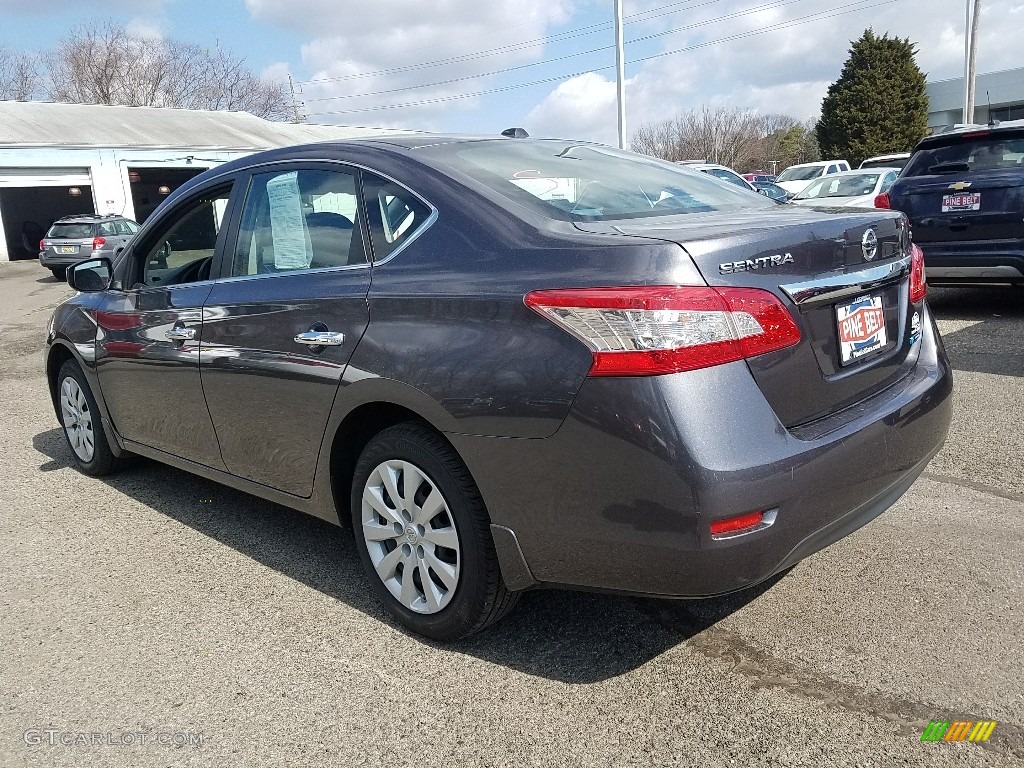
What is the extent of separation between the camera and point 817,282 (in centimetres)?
251

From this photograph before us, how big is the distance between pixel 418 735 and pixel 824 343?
1637 mm

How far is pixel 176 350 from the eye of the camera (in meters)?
3.82

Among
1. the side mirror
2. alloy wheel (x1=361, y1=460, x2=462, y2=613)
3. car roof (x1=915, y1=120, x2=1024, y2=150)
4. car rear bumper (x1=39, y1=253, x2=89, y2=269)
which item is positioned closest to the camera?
alloy wheel (x1=361, y1=460, x2=462, y2=613)

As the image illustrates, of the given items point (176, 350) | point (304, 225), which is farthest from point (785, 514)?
point (176, 350)

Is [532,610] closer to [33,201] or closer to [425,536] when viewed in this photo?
[425,536]

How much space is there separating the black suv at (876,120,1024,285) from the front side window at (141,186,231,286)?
21.3ft

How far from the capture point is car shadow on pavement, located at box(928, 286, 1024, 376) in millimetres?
6363

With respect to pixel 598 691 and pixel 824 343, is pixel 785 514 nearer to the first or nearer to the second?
pixel 824 343

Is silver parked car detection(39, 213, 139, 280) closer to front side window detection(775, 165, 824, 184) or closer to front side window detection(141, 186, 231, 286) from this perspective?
front side window detection(775, 165, 824, 184)

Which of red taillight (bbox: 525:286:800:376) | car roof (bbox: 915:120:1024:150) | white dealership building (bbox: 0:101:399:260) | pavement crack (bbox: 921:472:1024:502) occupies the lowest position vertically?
pavement crack (bbox: 921:472:1024:502)

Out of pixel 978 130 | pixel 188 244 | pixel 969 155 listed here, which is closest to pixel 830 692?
pixel 188 244

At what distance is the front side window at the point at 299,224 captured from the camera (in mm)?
3182

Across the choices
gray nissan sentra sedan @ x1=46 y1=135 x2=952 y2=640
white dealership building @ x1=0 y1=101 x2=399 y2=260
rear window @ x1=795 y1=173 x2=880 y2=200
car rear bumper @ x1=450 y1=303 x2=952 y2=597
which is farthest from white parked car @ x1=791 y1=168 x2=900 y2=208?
white dealership building @ x1=0 y1=101 x2=399 y2=260

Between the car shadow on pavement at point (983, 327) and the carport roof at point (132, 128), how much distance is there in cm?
2051
